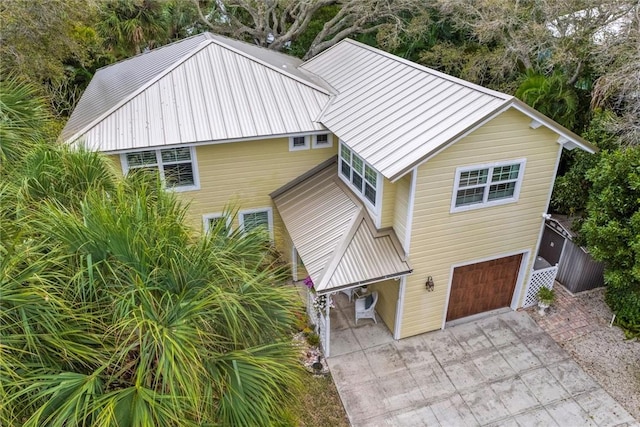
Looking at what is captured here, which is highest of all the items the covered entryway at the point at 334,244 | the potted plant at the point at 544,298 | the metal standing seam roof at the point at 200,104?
the metal standing seam roof at the point at 200,104

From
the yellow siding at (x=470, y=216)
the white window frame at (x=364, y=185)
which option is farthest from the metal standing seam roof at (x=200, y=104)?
the yellow siding at (x=470, y=216)

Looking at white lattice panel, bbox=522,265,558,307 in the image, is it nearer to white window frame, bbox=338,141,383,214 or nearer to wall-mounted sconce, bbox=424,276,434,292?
wall-mounted sconce, bbox=424,276,434,292

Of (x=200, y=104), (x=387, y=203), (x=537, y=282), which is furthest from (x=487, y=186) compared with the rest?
(x=200, y=104)

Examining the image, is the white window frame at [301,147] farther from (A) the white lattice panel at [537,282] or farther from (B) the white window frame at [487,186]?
(A) the white lattice panel at [537,282]

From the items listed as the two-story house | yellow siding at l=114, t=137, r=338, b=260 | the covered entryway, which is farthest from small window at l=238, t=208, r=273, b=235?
the covered entryway

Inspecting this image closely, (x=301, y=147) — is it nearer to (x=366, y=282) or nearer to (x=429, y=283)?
(x=366, y=282)
